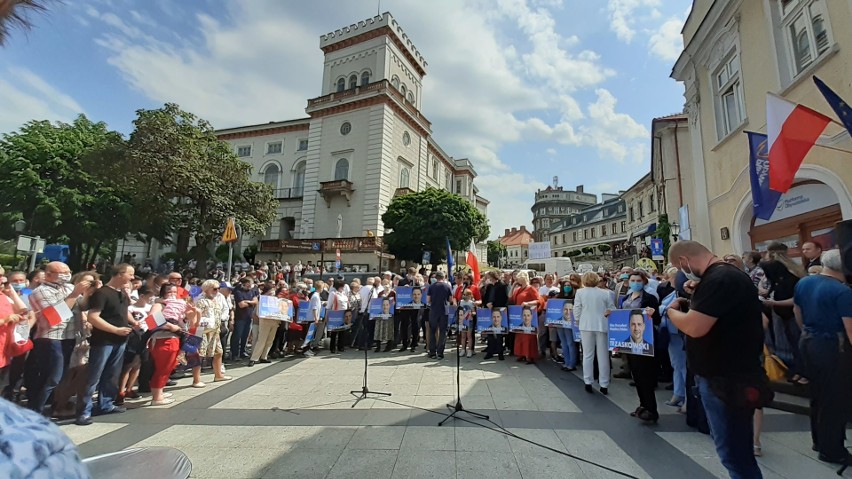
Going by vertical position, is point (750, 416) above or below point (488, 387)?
above

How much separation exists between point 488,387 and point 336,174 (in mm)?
30440

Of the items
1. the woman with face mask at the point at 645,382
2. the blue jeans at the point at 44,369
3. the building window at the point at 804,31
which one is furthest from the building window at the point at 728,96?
the blue jeans at the point at 44,369

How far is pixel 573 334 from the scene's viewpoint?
789cm

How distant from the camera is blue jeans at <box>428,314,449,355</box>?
905 cm

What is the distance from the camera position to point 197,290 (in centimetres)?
1063

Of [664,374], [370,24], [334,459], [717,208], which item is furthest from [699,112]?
[370,24]

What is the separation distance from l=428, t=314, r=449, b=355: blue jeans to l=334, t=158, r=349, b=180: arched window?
87.2ft

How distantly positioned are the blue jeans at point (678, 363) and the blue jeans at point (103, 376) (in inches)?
317

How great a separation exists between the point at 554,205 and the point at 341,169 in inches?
3092

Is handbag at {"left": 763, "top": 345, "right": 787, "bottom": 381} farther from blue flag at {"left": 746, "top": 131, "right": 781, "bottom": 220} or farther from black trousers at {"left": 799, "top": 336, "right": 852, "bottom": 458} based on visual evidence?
blue flag at {"left": 746, "top": 131, "right": 781, "bottom": 220}

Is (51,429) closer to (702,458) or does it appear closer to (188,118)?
(702,458)

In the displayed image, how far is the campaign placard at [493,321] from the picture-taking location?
29.6 feet

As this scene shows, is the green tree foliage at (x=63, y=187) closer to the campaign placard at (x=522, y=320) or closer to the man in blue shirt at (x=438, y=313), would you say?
the man in blue shirt at (x=438, y=313)

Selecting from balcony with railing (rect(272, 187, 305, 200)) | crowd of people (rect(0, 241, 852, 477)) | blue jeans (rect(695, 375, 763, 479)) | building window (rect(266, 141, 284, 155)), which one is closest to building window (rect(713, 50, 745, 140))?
crowd of people (rect(0, 241, 852, 477))
